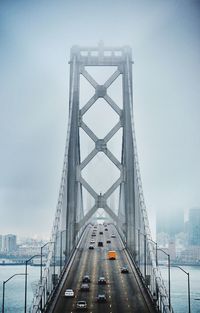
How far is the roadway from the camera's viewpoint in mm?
21375

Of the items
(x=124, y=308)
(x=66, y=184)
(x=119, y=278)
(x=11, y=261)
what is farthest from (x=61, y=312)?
(x=11, y=261)

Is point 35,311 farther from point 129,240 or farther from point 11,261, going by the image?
point 11,261

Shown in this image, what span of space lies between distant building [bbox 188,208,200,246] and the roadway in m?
93.0

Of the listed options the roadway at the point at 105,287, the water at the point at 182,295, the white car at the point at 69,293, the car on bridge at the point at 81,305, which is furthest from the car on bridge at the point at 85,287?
the water at the point at 182,295

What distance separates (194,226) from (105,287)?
108763 millimetres

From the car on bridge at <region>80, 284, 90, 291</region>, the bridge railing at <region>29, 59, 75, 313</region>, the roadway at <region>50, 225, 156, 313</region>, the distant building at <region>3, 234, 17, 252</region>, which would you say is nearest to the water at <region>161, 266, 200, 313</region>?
the roadway at <region>50, 225, 156, 313</region>

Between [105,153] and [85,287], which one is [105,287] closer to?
[85,287]

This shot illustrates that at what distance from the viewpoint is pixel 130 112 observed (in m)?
38.2

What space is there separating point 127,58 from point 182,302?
2827 centimetres

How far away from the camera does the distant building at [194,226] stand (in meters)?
130

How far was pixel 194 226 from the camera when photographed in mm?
131625

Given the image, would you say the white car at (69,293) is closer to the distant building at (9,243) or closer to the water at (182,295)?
the water at (182,295)

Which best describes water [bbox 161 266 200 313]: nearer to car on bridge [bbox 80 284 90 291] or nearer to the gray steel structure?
the gray steel structure

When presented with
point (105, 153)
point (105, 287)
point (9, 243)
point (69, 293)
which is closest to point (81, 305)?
point (69, 293)
